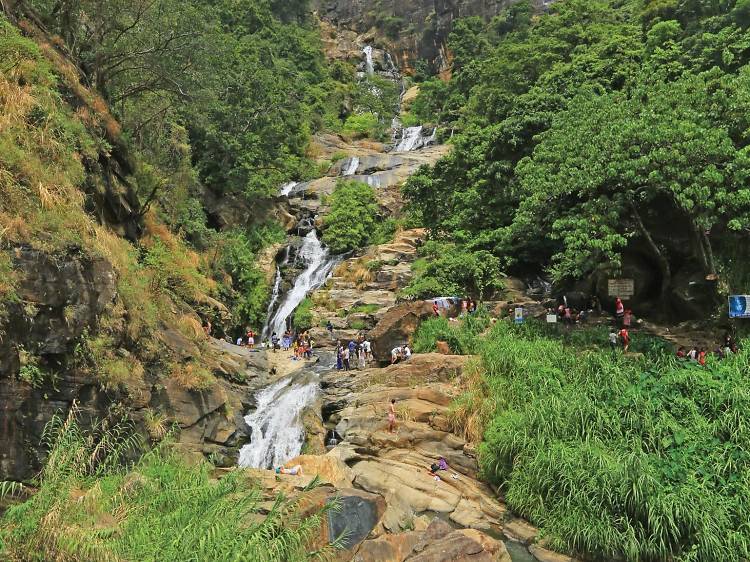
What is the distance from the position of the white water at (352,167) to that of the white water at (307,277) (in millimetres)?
8397

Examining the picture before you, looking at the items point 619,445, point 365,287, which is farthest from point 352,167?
point 619,445

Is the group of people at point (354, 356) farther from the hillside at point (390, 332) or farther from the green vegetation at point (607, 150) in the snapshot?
the green vegetation at point (607, 150)

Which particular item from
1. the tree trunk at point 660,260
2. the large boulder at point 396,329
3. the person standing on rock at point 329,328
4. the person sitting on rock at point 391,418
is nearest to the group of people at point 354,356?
the large boulder at point 396,329

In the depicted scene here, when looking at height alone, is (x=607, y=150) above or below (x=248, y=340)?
above

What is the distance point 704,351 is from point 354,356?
1277cm

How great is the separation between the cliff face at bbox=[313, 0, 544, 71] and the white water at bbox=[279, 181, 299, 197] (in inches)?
1297

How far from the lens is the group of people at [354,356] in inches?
828

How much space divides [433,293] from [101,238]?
13.6m

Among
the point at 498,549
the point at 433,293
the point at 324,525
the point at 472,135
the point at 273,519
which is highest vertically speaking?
the point at 472,135

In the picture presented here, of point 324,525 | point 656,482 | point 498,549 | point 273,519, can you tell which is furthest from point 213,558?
point 656,482

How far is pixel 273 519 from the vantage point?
649cm

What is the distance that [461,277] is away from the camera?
75.6ft

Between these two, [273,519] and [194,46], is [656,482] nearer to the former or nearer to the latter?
[273,519]

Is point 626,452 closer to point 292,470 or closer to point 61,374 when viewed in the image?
point 292,470
